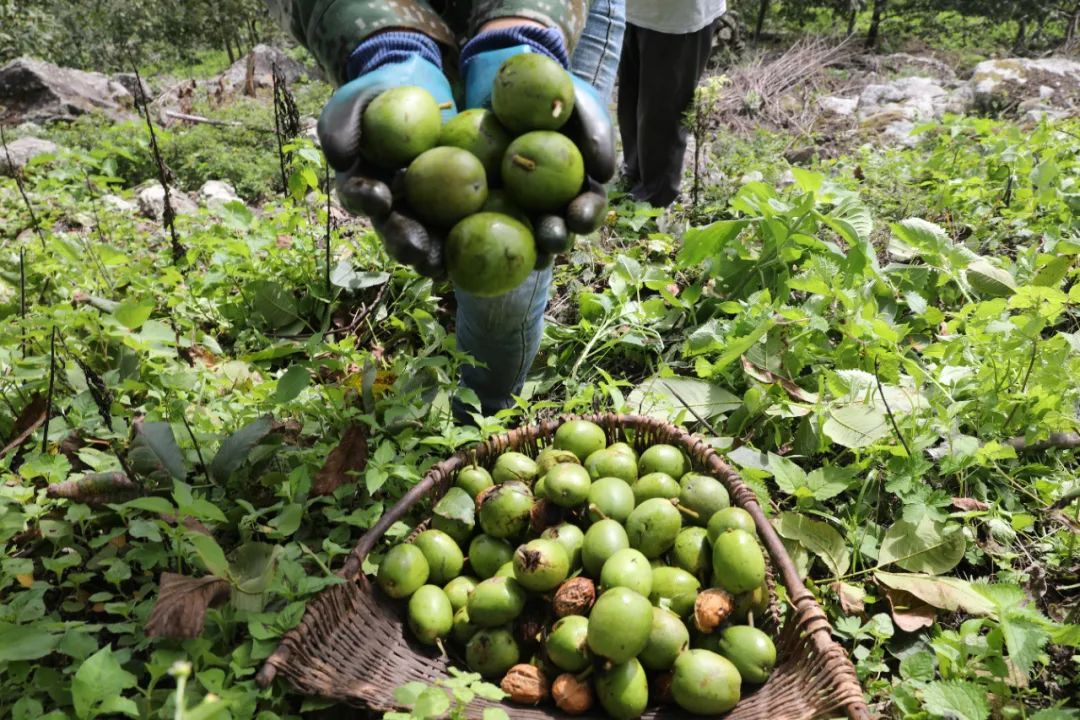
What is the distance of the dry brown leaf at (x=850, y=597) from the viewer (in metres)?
2.08

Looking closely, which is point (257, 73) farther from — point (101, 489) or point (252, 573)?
point (252, 573)

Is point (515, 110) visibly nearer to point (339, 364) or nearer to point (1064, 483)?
point (339, 364)

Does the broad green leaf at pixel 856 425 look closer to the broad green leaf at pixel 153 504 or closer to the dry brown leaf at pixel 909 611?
the dry brown leaf at pixel 909 611

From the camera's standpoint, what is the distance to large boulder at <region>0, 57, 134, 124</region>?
8266mm

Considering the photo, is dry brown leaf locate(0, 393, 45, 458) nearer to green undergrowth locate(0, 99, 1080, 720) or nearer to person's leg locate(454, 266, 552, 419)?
green undergrowth locate(0, 99, 1080, 720)

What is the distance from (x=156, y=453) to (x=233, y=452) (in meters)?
0.22

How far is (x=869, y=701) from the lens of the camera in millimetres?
1906

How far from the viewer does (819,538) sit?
2.23m

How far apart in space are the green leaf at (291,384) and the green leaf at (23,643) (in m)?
0.91

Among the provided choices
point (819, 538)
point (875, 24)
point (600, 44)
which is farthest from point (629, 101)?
point (875, 24)

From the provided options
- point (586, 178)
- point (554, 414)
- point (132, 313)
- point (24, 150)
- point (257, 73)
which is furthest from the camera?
point (257, 73)

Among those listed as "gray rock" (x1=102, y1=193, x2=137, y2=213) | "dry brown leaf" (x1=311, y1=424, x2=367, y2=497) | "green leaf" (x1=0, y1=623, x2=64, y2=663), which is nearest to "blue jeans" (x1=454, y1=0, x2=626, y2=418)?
"dry brown leaf" (x1=311, y1=424, x2=367, y2=497)

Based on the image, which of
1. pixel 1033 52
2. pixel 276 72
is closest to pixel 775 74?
pixel 1033 52

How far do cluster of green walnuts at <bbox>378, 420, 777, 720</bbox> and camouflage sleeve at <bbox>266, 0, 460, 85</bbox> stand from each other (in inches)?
51.6
